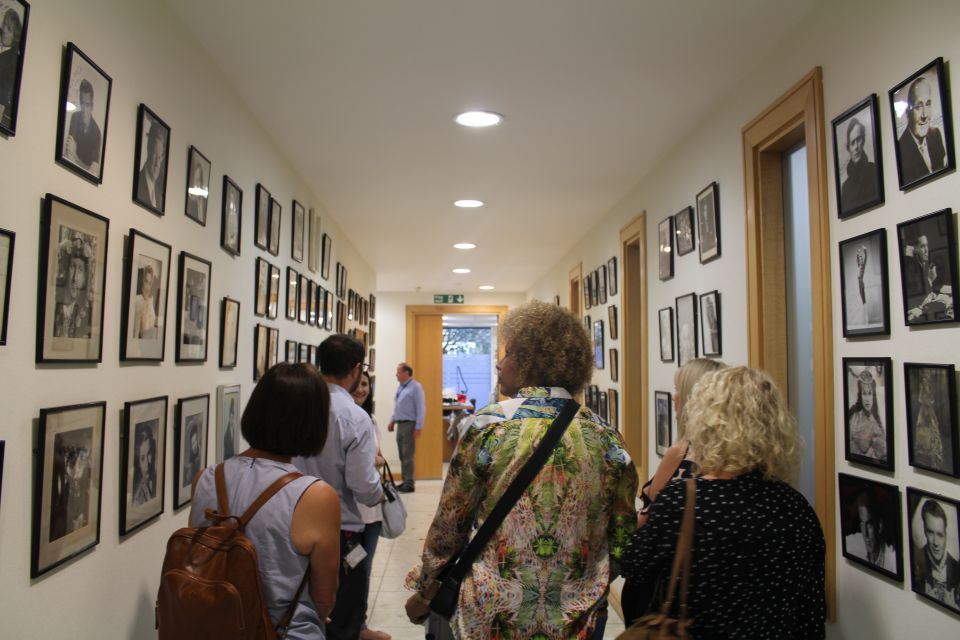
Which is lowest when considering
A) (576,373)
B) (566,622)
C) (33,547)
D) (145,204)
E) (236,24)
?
(566,622)

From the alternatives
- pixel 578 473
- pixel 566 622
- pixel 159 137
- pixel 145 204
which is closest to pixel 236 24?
pixel 159 137

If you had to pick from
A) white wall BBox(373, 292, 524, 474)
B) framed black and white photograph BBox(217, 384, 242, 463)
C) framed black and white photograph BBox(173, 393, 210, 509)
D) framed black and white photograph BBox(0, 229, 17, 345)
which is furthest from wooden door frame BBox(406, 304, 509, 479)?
framed black and white photograph BBox(0, 229, 17, 345)

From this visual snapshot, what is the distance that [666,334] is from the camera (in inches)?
158

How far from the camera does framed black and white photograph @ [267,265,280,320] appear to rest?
364 centimetres

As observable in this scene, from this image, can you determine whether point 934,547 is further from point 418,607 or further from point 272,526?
point 272,526

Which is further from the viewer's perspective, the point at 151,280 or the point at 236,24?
the point at 236,24

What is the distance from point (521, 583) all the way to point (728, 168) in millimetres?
2246

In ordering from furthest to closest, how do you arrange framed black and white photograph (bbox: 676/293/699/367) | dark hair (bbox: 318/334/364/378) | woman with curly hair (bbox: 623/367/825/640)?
framed black and white photograph (bbox: 676/293/699/367), dark hair (bbox: 318/334/364/378), woman with curly hair (bbox: 623/367/825/640)

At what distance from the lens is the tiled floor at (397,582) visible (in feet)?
13.3

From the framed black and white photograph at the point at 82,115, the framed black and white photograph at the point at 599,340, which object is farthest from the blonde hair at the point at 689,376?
the framed black and white photograph at the point at 599,340

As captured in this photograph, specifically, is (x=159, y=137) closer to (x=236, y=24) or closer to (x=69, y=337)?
(x=236, y=24)

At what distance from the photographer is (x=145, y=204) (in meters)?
2.09

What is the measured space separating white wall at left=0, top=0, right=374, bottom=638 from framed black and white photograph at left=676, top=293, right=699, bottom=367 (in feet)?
6.95

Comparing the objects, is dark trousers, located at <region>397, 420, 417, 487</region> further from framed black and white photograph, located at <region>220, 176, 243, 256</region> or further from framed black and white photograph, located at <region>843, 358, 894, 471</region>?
framed black and white photograph, located at <region>843, 358, 894, 471</region>
